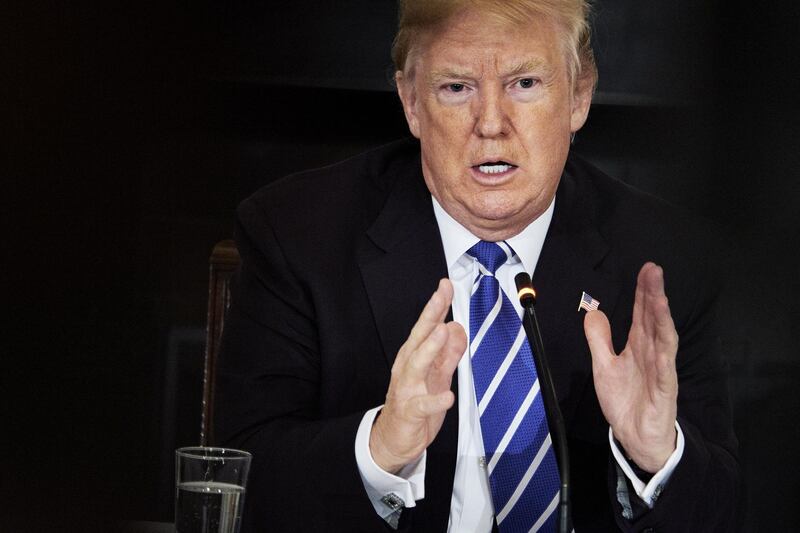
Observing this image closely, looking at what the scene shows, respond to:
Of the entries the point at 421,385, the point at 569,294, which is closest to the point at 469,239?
the point at 569,294

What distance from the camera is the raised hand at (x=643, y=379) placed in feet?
5.25

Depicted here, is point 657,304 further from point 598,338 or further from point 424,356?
point 424,356

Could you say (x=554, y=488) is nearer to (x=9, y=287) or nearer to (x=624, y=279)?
(x=624, y=279)

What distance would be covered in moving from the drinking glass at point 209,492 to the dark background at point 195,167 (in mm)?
1688

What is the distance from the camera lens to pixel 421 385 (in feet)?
5.06

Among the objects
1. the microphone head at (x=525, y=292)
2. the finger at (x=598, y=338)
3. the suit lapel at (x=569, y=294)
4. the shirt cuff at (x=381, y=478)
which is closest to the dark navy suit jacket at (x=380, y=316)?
the suit lapel at (x=569, y=294)

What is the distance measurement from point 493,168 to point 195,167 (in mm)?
1264

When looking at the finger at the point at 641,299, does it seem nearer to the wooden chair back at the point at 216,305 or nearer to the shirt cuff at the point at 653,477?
the shirt cuff at the point at 653,477

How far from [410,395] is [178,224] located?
63.0 inches

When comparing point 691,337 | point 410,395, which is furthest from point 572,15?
point 410,395

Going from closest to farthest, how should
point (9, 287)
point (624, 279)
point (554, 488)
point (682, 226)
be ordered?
point (554, 488) → point (624, 279) → point (682, 226) → point (9, 287)

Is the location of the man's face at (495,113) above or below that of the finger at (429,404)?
above

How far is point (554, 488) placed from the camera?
1934 millimetres

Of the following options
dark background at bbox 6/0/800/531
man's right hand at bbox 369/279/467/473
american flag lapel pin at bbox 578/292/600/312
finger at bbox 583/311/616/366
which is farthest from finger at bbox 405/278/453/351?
dark background at bbox 6/0/800/531
